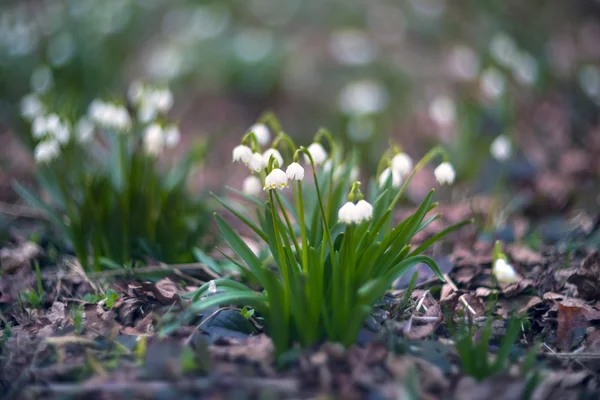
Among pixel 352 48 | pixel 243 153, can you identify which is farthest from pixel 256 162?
pixel 352 48

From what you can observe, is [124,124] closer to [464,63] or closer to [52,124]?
[52,124]

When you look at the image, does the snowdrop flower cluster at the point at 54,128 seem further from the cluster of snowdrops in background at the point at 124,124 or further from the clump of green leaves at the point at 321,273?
the clump of green leaves at the point at 321,273

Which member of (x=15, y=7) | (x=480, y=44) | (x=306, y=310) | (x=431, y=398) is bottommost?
(x=431, y=398)

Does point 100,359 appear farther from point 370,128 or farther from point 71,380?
point 370,128

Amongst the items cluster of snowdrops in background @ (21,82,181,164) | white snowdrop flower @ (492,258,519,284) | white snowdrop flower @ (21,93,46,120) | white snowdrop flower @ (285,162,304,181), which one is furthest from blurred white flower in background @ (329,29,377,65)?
white snowdrop flower @ (285,162,304,181)

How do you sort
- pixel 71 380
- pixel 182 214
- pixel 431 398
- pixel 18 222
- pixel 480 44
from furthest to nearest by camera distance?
1. pixel 480 44
2. pixel 18 222
3. pixel 182 214
4. pixel 71 380
5. pixel 431 398

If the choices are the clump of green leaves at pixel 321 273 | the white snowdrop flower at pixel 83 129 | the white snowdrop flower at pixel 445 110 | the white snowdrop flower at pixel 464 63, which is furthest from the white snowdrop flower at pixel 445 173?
the white snowdrop flower at pixel 464 63

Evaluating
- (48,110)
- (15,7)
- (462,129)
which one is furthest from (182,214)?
(15,7)
